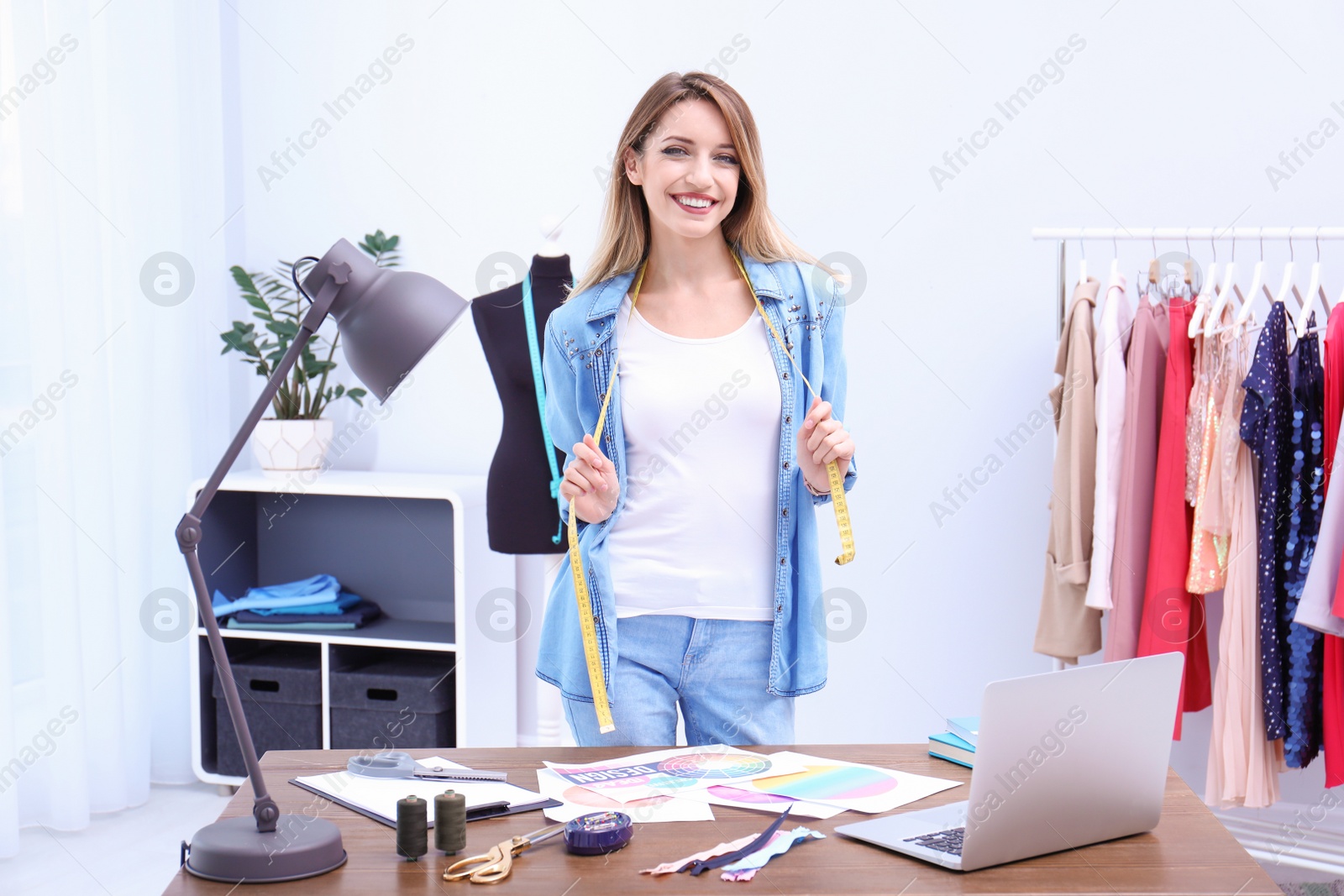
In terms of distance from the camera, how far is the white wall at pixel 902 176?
322 cm

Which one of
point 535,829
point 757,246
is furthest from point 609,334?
point 535,829

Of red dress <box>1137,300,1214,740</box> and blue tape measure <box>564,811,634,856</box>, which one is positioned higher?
red dress <box>1137,300,1214,740</box>

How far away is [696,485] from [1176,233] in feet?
5.67

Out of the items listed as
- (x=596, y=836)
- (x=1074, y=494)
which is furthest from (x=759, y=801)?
(x=1074, y=494)

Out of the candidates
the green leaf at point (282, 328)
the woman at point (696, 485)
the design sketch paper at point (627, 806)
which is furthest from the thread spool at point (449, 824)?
the green leaf at point (282, 328)

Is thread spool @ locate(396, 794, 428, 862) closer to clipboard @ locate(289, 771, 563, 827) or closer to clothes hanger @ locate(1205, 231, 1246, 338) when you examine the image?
clipboard @ locate(289, 771, 563, 827)

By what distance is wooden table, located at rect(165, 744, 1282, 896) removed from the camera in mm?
1167

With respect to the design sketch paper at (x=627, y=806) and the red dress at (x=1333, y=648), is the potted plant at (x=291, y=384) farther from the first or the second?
the red dress at (x=1333, y=648)

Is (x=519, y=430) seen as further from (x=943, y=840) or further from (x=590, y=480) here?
(x=943, y=840)

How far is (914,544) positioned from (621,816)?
7.73 ft

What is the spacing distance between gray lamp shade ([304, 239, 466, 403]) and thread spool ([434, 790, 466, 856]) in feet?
1.45

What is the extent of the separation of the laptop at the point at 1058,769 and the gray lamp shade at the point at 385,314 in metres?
0.69

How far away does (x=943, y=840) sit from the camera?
1268 millimetres

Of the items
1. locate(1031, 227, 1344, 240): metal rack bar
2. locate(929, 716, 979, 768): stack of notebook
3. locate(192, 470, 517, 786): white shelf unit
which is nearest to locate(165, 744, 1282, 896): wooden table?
locate(929, 716, 979, 768): stack of notebook
